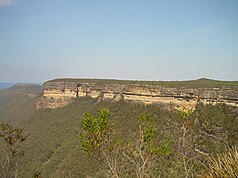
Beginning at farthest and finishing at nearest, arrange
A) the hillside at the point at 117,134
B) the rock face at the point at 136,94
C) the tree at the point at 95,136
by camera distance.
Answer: the rock face at the point at 136,94
the hillside at the point at 117,134
the tree at the point at 95,136

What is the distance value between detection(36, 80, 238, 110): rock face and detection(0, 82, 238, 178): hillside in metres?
1.02

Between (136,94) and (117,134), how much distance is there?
10.0 meters

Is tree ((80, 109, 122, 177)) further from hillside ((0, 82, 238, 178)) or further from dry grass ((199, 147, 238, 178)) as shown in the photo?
hillside ((0, 82, 238, 178))

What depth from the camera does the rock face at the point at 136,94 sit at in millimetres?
33812

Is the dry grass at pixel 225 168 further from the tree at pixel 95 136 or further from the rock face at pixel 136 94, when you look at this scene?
the rock face at pixel 136 94

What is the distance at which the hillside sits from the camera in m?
27.2

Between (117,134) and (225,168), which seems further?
(117,134)

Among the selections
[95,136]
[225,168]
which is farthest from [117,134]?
[225,168]

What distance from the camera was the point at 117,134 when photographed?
1459 inches

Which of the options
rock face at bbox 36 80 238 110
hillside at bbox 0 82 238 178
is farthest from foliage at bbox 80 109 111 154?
rock face at bbox 36 80 238 110

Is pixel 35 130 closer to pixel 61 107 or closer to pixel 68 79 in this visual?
pixel 61 107

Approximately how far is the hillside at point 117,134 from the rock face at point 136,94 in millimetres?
1019

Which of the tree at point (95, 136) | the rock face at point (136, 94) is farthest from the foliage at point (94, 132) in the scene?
the rock face at point (136, 94)

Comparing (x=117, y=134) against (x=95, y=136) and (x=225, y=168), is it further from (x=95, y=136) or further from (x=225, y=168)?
(x=225, y=168)
